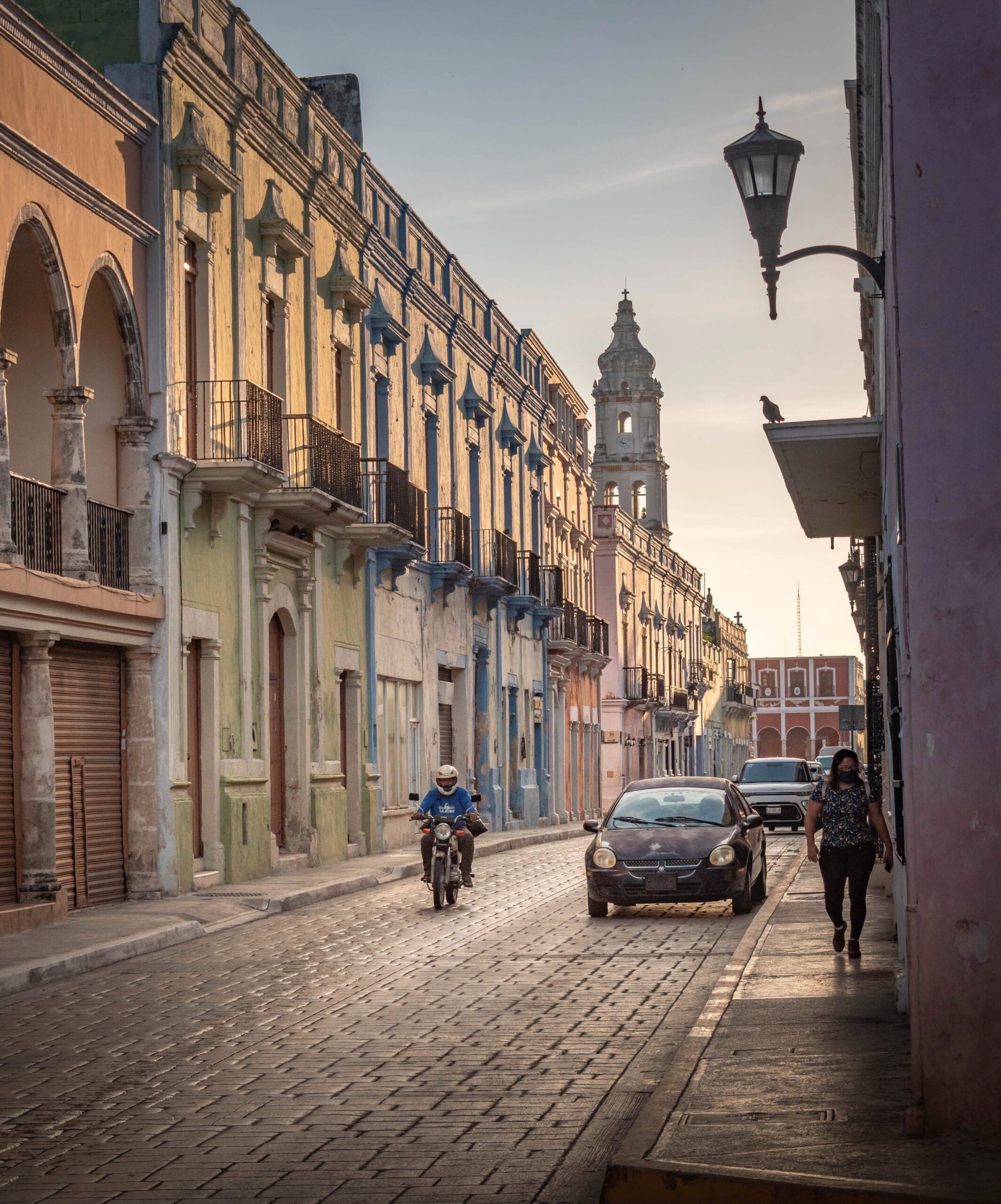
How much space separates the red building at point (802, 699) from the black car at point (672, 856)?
12116 cm

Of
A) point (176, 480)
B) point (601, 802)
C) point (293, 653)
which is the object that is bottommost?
point (601, 802)

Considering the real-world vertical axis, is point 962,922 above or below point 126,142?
below

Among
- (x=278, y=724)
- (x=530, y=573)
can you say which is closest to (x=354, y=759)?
(x=278, y=724)

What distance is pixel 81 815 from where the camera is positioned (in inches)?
740

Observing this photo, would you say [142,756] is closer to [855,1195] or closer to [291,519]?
[291,519]

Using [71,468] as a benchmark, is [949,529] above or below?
below

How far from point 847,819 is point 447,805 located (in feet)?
23.3

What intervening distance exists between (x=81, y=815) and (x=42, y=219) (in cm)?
591

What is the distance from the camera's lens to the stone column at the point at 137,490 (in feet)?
66.3

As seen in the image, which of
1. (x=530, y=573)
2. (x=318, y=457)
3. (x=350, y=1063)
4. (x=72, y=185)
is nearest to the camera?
(x=350, y=1063)

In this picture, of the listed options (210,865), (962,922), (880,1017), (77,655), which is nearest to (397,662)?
(210,865)

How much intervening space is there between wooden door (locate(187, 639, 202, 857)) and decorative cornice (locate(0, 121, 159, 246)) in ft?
16.2

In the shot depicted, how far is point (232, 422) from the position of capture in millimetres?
22469

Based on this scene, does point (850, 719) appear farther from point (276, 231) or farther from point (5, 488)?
point (5, 488)
